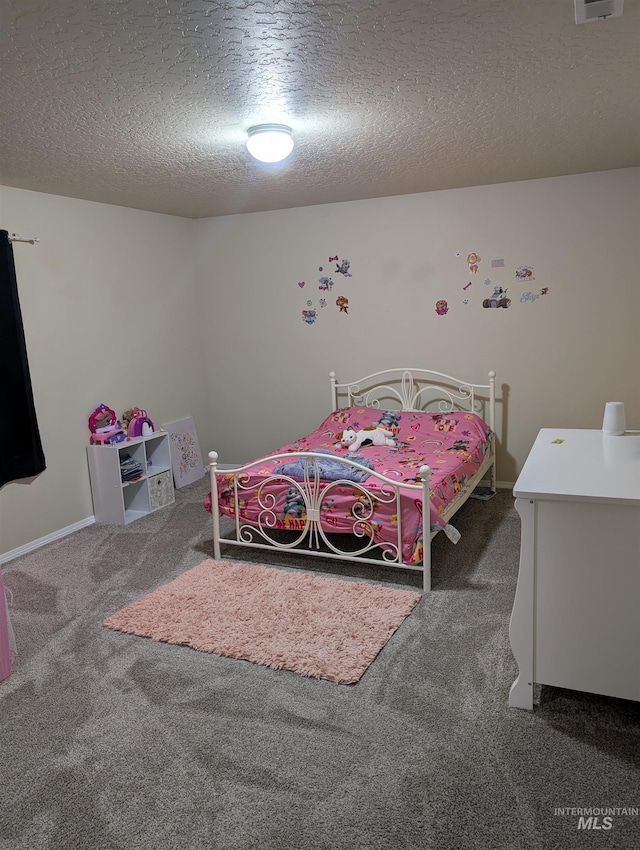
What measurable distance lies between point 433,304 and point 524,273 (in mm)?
715

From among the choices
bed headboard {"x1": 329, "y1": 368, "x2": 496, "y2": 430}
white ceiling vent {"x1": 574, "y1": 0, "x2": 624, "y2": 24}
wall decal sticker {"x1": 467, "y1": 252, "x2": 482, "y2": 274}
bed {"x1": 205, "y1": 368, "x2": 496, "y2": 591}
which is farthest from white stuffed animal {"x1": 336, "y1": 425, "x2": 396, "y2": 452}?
white ceiling vent {"x1": 574, "y1": 0, "x2": 624, "y2": 24}

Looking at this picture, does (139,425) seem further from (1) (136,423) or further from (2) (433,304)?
(2) (433,304)

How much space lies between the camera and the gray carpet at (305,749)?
6.27 ft

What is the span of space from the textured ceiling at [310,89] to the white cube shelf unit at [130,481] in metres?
1.83

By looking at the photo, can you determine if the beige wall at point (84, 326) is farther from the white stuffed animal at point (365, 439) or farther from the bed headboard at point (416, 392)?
the white stuffed animal at point (365, 439)

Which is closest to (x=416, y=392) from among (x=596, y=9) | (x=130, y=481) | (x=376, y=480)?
(x=376, y=480)

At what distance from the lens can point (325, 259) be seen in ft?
17.8

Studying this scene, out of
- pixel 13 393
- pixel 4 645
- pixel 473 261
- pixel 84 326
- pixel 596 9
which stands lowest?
pixel 4 645

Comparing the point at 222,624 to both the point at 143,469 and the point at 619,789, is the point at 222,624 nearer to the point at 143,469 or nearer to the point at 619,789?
the point at 619,789

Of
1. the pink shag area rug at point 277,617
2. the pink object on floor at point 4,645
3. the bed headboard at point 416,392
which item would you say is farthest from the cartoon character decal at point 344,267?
the pink object on floor at point 4,645

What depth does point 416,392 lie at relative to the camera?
17.5 feet

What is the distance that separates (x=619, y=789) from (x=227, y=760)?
1.25 m

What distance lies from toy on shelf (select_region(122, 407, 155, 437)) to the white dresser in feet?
11.1

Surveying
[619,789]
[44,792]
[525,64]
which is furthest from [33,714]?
[525,64]
